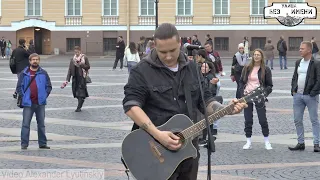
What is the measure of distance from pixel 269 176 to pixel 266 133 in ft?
8.02

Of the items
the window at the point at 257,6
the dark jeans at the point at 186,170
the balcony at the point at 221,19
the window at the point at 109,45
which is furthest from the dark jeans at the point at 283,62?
the dark jeans at the point at 186,170

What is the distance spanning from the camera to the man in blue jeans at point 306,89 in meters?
11.4

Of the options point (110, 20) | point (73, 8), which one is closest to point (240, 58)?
point (110, 20)

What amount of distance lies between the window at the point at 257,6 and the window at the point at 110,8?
9435 mm

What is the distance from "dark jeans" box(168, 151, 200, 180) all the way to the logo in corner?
122ft

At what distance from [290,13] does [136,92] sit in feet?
128

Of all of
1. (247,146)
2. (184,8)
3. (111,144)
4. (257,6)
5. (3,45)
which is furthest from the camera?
(184,8)

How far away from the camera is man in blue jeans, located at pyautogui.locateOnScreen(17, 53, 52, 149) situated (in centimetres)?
1183

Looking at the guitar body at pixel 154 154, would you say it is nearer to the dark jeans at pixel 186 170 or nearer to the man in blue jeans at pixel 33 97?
the dark jeans at pixel 186 170

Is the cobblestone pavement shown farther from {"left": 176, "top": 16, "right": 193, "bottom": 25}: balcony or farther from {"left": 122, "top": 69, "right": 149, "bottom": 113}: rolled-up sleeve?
{"left": 176, "top": 16, "right": 193, "bottom": 25}: balcony

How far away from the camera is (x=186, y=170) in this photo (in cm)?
574

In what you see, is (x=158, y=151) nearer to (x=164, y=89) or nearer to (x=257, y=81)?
(x=164, y=89)

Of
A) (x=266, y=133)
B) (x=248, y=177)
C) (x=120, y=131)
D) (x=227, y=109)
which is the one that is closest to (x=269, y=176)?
(x=248, y=177)

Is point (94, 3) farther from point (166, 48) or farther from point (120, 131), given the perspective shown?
point (166, 48)
